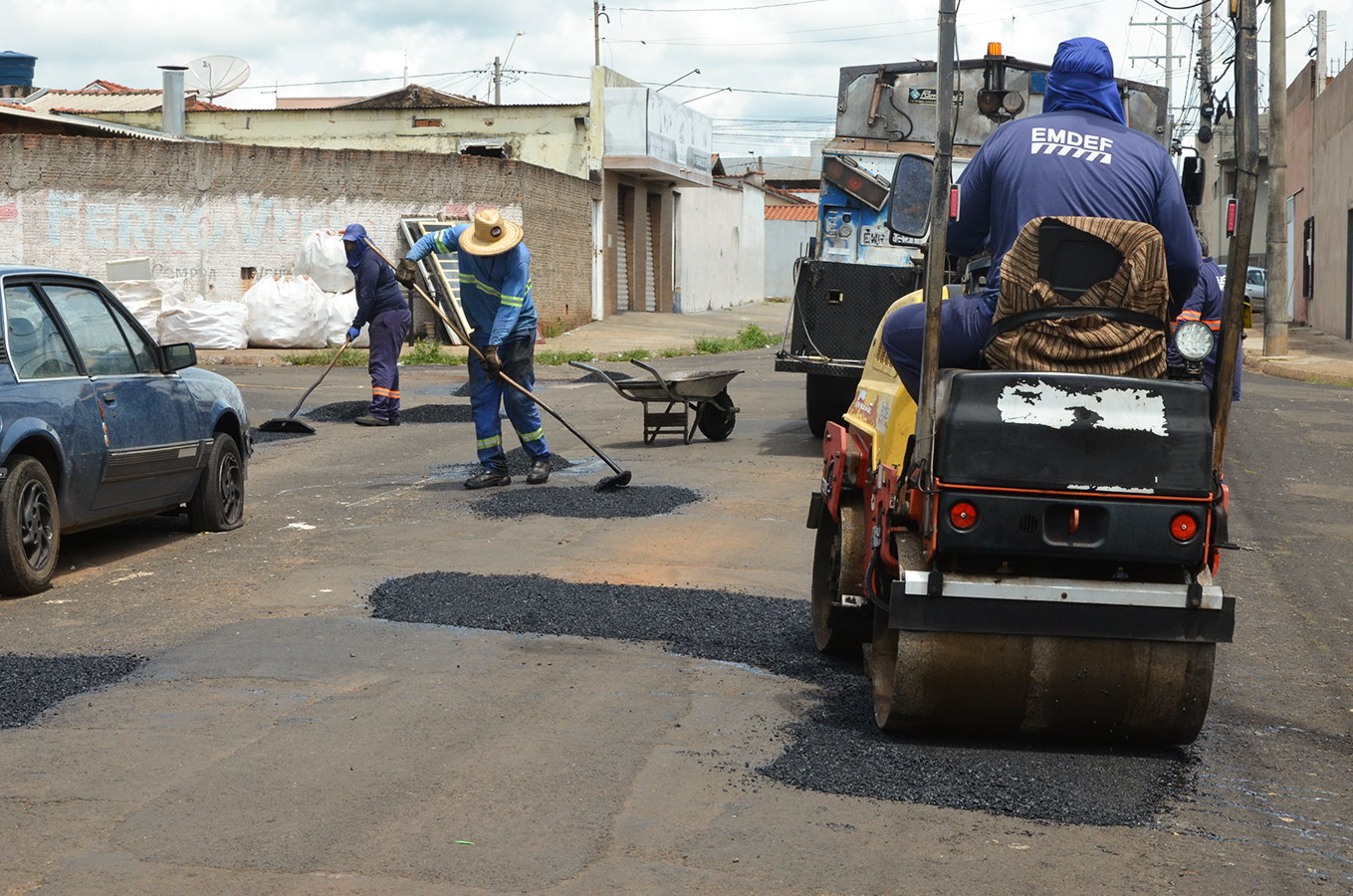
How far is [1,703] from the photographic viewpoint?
4.85 metres

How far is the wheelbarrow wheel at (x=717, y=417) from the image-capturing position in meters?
Result: 12.9

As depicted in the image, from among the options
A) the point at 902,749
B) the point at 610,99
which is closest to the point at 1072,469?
the point at 902,749

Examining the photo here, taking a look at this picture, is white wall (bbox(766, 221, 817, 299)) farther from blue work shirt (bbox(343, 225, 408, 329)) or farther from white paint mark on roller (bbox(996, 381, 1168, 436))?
white paint mark on roller (bbox(996, 381, 1168, 436))

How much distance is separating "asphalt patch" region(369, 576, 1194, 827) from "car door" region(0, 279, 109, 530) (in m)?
1.76

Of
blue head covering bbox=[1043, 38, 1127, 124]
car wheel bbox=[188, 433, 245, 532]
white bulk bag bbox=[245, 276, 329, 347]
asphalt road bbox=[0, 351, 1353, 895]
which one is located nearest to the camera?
asphalt road bbox=[0, 351, 1353, 895]

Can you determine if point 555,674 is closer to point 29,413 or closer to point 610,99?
point 29,413

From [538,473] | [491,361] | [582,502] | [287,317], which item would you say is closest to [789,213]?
[287,317]

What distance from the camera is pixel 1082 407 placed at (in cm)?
415

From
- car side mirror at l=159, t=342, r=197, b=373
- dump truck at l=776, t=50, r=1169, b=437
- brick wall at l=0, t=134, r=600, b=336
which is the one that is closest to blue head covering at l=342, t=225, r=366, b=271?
dump truck at l=776, t=50, r=1169, b=437

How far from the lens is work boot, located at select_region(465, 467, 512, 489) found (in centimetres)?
1020

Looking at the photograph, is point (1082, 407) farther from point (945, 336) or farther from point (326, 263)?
point (326, 263)

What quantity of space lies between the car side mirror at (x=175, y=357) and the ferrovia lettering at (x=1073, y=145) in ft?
17.7

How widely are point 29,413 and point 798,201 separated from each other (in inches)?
1924

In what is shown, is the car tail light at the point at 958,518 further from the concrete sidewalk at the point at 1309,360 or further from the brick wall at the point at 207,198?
the brick wall at the point at 207,198
